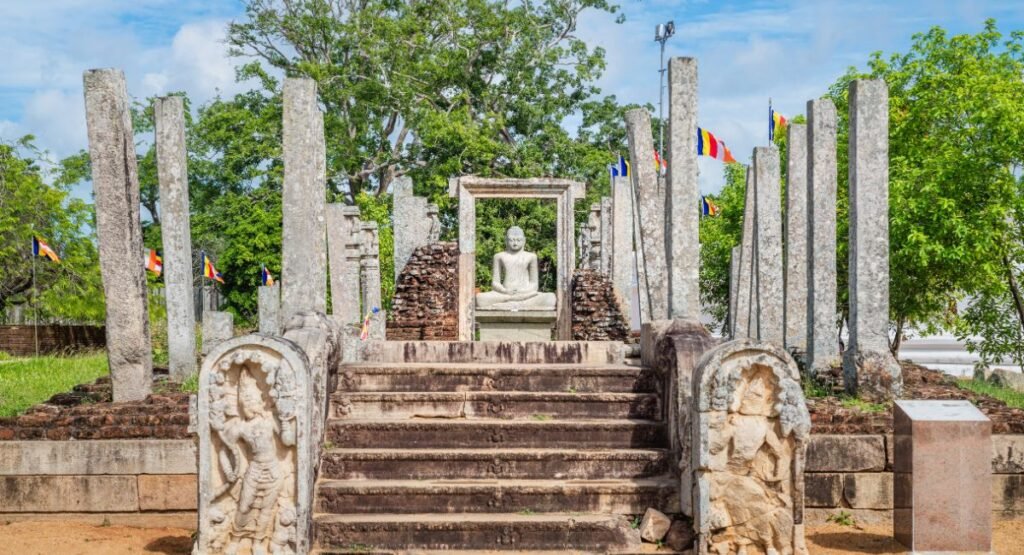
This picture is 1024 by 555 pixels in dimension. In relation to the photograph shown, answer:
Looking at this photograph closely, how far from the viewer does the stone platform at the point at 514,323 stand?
15.3 m

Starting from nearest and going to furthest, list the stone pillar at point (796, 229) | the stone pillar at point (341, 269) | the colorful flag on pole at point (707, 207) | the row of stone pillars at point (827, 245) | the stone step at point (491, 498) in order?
the stone step at point (491, 498) < the row of stone pillars at point (827, 245) < the stone pillar at point (796, 229) < the stone pillar at point (341, 269) < the colorful flag on pole at point (707, 207)

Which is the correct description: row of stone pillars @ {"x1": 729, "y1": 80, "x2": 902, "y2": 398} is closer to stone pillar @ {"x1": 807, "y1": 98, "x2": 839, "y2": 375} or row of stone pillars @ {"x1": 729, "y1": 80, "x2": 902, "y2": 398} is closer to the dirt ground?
stone pillar @ {"x1": 807, "y1": 98, "x2": 839, "y2": 375}

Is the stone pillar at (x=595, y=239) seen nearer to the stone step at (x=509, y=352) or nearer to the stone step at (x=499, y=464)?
the stone step at (x=509, y=352)

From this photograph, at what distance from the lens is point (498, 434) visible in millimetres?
7883

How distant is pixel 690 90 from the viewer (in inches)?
368

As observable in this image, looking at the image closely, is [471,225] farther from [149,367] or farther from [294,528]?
[294,528]

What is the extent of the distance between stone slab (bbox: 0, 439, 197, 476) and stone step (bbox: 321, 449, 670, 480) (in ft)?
4.61

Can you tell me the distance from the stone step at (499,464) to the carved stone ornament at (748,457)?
0.91 meters

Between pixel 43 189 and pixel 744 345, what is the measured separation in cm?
2030

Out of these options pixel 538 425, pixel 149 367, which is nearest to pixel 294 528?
pixel 538 425

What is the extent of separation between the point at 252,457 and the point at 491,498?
5.53 ft

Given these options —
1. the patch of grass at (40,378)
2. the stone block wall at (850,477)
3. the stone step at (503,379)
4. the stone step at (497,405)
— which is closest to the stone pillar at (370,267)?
the patch of grass at (40,378)

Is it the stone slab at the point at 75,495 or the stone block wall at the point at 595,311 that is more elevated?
the stone block wall at the point at 595,311

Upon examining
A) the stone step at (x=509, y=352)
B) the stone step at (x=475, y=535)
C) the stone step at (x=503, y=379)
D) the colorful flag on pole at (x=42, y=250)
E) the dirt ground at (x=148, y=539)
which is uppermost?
the colorful flag on pole at (x=42, y=250)
